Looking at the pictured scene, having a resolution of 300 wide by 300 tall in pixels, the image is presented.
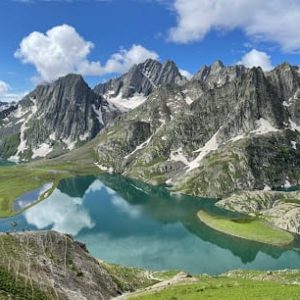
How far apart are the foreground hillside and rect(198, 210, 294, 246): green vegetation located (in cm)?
9244

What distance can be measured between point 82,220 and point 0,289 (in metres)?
142

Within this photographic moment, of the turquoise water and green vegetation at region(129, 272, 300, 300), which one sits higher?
green vegetation at region(129, 272, 300, 300)

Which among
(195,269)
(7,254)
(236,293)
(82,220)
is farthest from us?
(82,220)

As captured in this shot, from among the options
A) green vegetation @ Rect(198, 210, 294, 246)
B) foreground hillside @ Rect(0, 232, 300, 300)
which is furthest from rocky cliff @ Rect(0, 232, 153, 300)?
green vegetation @ Rect(198, 210, 294, 246)

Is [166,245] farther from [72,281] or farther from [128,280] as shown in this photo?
[72,281]

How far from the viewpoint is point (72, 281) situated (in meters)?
65.1

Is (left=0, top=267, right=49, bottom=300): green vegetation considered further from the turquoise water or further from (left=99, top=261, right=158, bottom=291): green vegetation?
the turquoise water

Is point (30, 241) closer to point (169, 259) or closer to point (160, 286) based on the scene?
point (160, 286)

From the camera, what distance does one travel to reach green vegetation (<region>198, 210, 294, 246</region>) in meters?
162

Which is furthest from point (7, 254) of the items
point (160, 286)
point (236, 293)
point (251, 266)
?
point (251, 266)

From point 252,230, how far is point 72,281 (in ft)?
386

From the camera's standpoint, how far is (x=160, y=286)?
6819 centimetres

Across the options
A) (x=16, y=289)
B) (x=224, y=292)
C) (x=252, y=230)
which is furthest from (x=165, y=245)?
(x=224, y=292)

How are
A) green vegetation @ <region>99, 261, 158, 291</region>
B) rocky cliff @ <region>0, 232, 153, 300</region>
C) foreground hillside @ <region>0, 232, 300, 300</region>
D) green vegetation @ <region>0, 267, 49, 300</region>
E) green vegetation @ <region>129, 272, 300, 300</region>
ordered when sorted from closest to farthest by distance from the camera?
green vegetation @ <region>129, 272, 300, 300</region> < foreground hillside @ <region>0, 232, 300, 300</region> < green vegetation @ <region>0, 267, 49, 300</region> < rocky cliff @ <region>0, 232, 153, 300</region> < green vegetation @ <region>99, 261, 158, 291</region>
